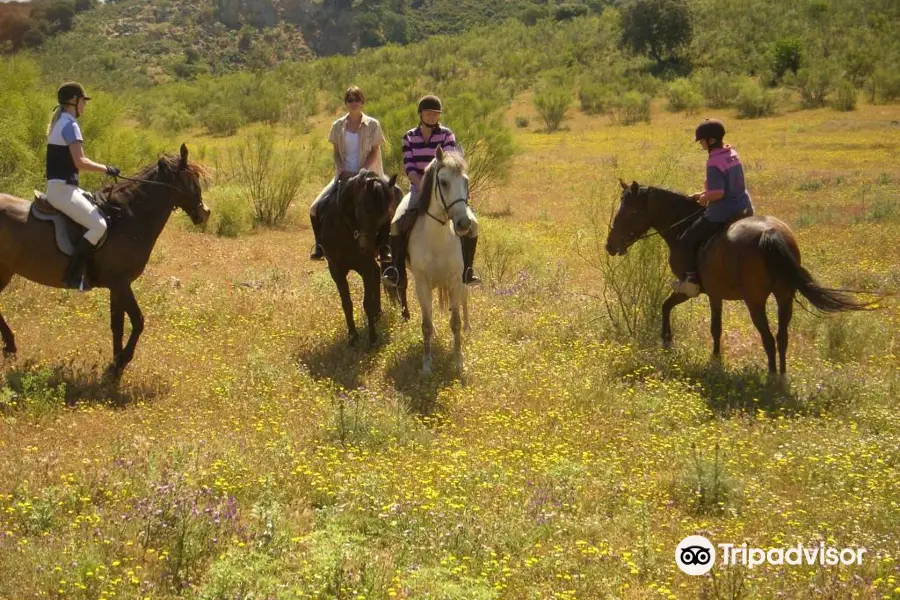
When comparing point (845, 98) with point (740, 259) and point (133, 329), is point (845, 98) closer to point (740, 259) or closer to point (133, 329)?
point (740, 259)

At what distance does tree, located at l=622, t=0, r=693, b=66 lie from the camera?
62.6 metres

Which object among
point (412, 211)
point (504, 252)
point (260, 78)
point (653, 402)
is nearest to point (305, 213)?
point (504, 252)

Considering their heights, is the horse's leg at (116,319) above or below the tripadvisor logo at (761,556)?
above

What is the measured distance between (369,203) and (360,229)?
0.33 m

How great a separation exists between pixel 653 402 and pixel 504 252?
7.72 m

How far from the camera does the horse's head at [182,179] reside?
827cm

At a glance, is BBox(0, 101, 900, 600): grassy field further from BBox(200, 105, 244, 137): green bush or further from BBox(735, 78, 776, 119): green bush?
BBox(735, 78, 776, 119): green bush

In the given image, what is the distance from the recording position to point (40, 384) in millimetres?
7336

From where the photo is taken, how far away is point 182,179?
8320 mm

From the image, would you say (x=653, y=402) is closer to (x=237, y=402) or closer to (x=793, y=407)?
(x=793, y=407)

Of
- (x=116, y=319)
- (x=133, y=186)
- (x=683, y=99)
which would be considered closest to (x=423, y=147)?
(x=133, y=186)

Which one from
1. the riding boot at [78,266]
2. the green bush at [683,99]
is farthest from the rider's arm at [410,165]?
the green bush at [683,99]

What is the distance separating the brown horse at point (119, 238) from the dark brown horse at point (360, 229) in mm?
1461

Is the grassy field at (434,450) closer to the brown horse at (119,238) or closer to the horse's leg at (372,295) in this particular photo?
the horse's leg at (372,295)
